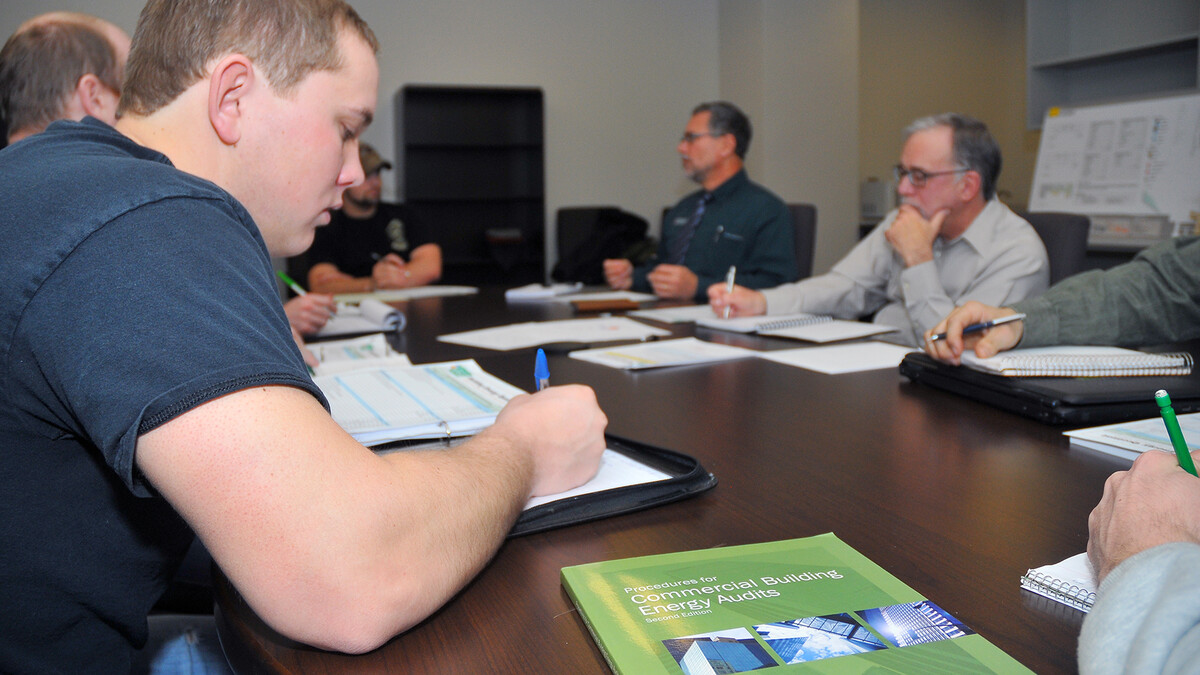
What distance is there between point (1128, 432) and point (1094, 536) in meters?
0.39

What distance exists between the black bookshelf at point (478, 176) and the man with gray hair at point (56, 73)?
11.7ft

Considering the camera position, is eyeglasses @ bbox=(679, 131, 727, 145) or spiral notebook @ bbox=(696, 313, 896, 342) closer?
spiral notebook @ bbox=(696, 313, 896, 342)

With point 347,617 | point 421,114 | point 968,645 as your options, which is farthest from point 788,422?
point 421,114

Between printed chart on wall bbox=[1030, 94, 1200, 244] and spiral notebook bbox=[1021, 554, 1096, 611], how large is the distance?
12.5 ft

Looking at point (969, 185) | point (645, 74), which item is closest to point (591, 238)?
point (645, 74)

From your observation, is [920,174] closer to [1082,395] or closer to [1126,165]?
[1082,395]

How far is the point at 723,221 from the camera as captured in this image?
3477 mm

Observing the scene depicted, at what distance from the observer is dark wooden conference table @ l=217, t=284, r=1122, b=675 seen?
20.1 inches

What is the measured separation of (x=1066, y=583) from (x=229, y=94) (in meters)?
0.78

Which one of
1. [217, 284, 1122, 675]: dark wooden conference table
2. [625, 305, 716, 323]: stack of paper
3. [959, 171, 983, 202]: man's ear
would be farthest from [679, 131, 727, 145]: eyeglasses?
[217, 284, 1122, 675]: dark wooden conference table

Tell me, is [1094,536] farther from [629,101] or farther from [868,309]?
[629,101]

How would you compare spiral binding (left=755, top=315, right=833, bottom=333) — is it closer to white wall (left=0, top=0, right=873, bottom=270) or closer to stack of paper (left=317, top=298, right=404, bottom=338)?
stack of paper (left=317, top=298, right=404, bottom=338)

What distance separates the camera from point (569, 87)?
18.9ft

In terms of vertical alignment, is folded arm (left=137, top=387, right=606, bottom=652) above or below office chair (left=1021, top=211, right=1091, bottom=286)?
below
